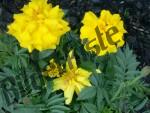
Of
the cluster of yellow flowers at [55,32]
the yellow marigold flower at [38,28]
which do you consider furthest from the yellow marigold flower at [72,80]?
the yellow marigold flower at [38,28]

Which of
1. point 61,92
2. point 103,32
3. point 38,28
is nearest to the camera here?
point 38,28

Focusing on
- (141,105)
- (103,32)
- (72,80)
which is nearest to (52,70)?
(72,80)

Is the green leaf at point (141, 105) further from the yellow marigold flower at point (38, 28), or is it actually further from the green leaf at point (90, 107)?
the yellow marigold flower at point (38, 28)

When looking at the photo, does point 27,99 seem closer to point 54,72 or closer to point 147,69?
point 54,72

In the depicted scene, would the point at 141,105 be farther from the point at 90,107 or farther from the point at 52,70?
the point at 52,70

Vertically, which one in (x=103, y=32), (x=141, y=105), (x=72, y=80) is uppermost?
(x=103, y=32)

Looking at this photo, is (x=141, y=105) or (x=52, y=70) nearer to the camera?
(x=52, y=70)

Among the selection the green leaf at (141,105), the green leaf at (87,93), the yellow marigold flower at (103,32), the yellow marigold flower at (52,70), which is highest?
the yellow marigold flower at (103,32)
